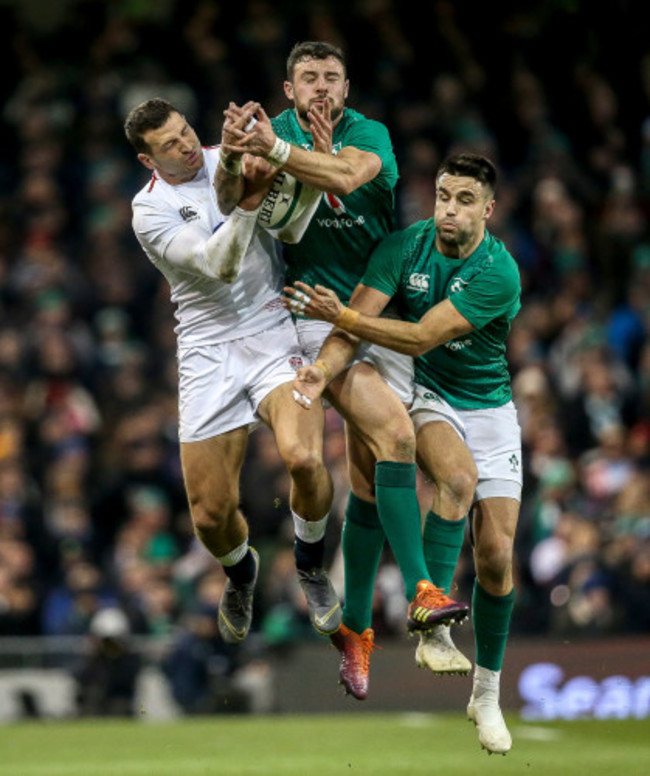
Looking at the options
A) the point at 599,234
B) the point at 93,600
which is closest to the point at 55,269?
the point at 93,600

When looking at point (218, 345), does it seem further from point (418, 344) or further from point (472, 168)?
point (472, 168)

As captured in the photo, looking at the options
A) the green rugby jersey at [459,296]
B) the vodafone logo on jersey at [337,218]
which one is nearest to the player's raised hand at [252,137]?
the vodafone logo on jersey at [337,218]

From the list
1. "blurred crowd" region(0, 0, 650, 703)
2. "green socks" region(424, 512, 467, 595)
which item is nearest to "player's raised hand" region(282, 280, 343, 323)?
"green socks" region(424, 512, 467, 595)

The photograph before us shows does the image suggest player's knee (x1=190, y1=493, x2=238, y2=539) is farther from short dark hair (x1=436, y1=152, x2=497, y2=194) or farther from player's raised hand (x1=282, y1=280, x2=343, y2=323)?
short dark hair (x1=436, y1=152, x2=497, y2=194)

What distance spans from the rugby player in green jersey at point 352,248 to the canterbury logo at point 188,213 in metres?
0.23

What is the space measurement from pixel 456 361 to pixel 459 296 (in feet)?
1.43

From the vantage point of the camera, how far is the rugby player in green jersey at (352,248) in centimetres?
763

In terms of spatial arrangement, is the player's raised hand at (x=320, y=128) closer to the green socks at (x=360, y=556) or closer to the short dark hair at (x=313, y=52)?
the short dark hair at (x=313, y=52)

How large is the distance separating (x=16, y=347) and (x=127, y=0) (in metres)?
4.10

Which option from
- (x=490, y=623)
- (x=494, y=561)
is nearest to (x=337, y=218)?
(x=494, y=561)

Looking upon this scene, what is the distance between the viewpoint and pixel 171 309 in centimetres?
1493

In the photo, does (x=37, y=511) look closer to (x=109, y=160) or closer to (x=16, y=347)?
(x=16, y=347)

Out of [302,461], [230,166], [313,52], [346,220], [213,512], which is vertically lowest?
[213,512]

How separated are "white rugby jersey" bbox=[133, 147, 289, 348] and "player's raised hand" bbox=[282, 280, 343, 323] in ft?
1.30
